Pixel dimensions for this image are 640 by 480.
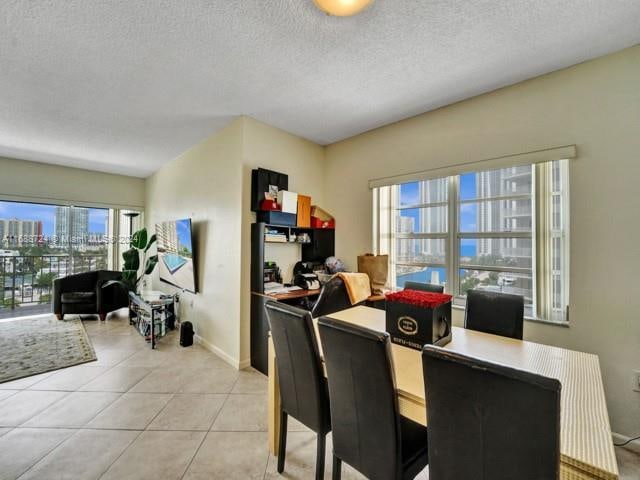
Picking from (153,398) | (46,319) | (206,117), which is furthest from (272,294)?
(46,319)

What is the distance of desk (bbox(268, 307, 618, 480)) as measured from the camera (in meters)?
0.72

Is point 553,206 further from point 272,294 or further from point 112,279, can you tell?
point 112,279

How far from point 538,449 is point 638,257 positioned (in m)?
1.93

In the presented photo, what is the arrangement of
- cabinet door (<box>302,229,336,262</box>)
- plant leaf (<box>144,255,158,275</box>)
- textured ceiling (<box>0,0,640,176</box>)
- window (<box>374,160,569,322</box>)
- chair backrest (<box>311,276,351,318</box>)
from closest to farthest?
textured ceiling (<box>0,0,640,176</box>) < window (<box>374,160,569,322</box>) < chair backrest (<box>311,276,351,318</box>) < cabinet door (<box>302,229,336,262</box>) < plant leaf (<box>144,255,158,275</box>)

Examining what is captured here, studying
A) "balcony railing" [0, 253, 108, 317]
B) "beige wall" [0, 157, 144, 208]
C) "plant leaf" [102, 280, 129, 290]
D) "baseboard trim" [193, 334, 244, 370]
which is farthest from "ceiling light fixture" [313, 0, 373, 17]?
"balcony railing" [0, 253, 108, 317]

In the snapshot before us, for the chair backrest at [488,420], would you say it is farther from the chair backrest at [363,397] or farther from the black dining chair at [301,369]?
the black dining chair at [301,369]

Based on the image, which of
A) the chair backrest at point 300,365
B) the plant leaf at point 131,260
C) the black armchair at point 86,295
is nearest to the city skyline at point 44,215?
the black armchair at point 86,295

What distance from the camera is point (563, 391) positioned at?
41.1 inches

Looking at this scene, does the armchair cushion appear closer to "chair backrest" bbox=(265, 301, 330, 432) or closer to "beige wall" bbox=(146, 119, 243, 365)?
"beige wall" bbox=(146, 119, 243, 365)

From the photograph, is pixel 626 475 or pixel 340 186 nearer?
pixel 626 475

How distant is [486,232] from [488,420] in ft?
6.90

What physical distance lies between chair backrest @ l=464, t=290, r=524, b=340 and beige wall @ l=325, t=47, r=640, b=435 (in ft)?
2.06

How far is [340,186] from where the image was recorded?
3572mm

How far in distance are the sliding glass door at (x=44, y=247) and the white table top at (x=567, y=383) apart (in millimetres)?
5737
